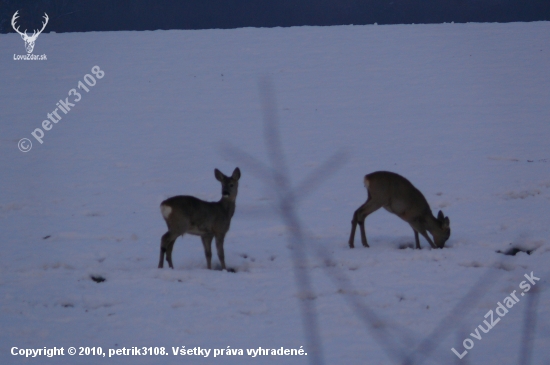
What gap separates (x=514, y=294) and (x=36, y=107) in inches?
655

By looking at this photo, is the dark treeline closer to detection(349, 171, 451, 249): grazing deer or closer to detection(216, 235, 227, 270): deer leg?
detection(349, 171, 451, 249): grazing deer

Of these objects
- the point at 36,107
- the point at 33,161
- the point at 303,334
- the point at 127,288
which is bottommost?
the point at 303,334

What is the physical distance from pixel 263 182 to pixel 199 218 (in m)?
5.02

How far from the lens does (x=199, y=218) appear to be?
7.91 m

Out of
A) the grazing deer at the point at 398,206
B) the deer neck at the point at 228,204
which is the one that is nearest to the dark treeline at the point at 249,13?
the grazing deer at the point at 398,206

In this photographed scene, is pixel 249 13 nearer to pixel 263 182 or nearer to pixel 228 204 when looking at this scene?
pixel 263 182

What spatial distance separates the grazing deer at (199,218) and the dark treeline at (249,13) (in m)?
30.9

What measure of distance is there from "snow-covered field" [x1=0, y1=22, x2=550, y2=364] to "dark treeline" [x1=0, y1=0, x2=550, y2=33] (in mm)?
7758

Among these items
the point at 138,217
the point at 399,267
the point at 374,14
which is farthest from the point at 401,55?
the point at 399,267

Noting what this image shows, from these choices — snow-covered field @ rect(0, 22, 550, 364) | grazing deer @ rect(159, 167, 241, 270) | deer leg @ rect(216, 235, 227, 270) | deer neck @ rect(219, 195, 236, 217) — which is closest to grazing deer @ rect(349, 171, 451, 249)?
snow-covered field @ rect(0, 22, 550, 364)

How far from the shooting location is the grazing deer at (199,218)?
25.2ft

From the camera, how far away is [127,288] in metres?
7.07

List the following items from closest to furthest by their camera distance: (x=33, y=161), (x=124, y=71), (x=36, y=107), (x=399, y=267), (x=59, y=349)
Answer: (x=59, y=349) → (x=399, y=267) → (x=33, y=161) → (x=36, y=107) → (x=124, y=71)

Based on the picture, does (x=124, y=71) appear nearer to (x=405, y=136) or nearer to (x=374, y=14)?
(x=405, y=136)
